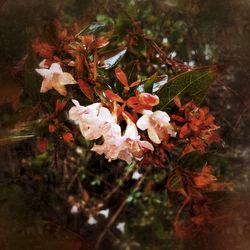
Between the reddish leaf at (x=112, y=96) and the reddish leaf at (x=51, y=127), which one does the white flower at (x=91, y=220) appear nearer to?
the reddish leaf at (x=51, y=127)

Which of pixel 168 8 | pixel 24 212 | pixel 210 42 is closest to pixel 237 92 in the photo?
pixel 210 42

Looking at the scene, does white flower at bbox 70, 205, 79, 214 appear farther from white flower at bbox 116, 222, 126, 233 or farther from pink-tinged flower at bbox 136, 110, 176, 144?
pink-tinged flower at bbox 136, 110, 176, 144

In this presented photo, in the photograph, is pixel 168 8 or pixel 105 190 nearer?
pixel 168 8

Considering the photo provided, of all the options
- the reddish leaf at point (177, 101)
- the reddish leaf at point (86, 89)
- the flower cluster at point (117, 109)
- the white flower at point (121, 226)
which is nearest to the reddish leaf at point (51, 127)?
the flower cluster at point (117, 109)

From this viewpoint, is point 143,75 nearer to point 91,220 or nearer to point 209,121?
point 209,121

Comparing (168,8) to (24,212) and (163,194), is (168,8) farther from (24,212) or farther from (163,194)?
(24,212)

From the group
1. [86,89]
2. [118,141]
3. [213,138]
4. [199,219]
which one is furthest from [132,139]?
[199,219]

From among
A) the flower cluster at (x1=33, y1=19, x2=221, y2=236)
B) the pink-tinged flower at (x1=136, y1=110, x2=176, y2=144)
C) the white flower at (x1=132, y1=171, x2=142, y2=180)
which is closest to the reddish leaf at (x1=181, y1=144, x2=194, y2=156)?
the flower cluster at (x1=33, y1=19, x2=221, y2=236)
